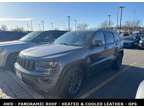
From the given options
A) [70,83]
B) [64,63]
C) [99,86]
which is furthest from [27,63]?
[99,86]

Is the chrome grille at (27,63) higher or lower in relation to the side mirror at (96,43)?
lower

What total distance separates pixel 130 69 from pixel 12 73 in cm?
451

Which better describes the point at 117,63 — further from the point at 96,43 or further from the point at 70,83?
the point at 70,83

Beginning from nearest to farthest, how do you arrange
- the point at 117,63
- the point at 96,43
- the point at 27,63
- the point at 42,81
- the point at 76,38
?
1. the point at 42,81
2. the point at 27,63
3. the point at 96,43
4. the point at 76,38
5. the point at 117,63

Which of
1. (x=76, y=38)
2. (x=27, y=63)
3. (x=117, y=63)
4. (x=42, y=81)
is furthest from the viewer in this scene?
(x=117, y=63)

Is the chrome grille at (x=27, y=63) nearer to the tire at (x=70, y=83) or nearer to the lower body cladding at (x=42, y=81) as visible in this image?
the lower body cladding at (x=42, y=81)

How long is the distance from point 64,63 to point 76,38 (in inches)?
60.0

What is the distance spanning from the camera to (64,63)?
14.6ft

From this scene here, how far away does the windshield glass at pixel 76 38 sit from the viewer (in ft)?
18.1

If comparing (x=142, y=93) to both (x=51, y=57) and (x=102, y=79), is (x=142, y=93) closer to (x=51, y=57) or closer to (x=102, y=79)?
(x=51, y=57)

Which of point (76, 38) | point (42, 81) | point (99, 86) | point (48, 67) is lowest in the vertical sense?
point (99, 86)

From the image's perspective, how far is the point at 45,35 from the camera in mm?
8484

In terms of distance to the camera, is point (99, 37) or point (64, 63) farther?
point (99, 37)

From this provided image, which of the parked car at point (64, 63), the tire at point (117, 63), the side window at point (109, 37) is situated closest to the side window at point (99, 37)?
the parked car at point (64, 63)
